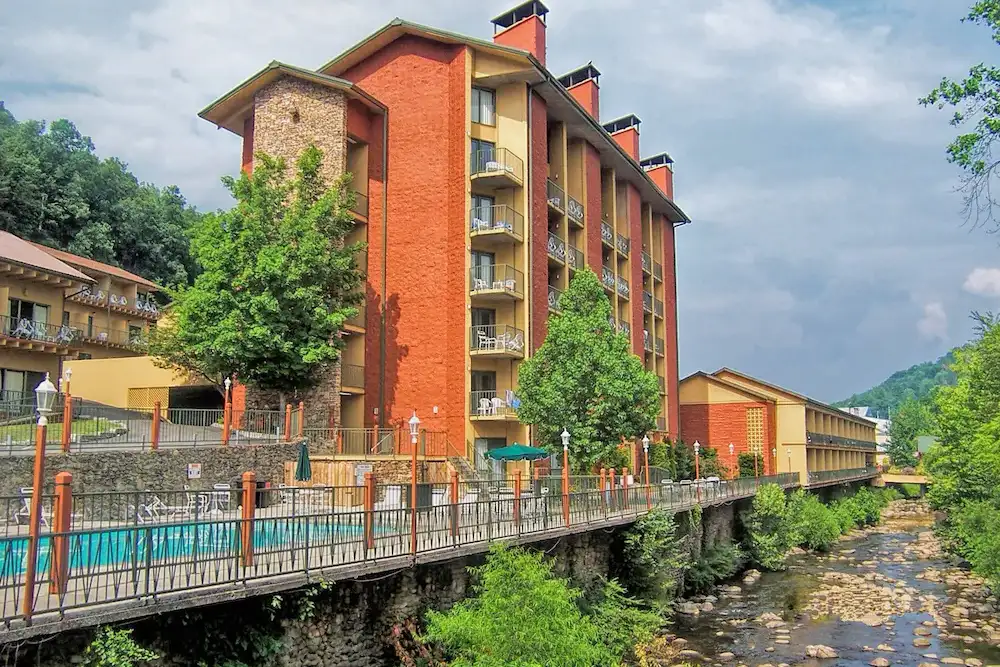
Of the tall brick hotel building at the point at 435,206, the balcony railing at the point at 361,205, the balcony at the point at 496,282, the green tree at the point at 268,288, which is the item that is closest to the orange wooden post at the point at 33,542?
the green tree at the point at 268,288

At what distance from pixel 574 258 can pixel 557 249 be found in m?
2.13

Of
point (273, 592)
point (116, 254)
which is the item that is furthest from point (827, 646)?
point (116, 254)

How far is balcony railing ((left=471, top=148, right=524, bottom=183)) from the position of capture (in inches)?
1331

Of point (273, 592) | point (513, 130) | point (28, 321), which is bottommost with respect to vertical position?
point (273, 592)

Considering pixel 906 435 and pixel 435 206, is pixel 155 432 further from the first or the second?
pixel 906 435

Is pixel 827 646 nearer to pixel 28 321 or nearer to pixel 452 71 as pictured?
pixel 452 71

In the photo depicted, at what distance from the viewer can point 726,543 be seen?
34.7 meters

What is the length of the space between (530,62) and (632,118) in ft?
70.5

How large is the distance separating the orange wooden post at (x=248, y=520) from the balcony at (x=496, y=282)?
73.6ft

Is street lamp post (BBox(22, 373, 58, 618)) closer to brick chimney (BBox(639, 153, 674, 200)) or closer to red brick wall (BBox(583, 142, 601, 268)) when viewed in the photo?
red brick wall (BBox(583, 142, 601, 268))

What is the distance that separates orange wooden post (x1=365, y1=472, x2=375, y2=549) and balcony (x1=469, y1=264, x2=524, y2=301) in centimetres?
2022

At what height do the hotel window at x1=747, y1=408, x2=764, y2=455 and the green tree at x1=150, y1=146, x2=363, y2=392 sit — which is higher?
the green tree at x1=150, y1=146, x2=363, y2=392

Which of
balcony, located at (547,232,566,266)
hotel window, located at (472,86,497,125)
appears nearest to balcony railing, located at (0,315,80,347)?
hotel window, located at (472,86,497,125)

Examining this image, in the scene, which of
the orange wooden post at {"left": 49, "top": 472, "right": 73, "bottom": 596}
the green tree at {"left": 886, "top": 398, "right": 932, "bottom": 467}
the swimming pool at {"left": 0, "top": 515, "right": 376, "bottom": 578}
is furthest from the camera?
the green tree at {"left": 886, "top": 398, "right": 932, "bottom": 467}
